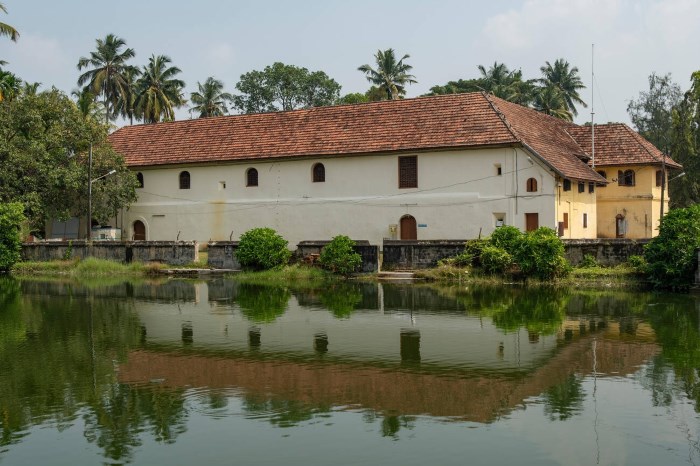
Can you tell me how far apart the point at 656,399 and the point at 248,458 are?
207 inches

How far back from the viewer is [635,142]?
36.4 metres

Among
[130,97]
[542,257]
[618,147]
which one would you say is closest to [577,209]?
[618,147]

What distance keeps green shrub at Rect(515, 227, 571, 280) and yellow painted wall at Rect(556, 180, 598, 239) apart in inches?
227

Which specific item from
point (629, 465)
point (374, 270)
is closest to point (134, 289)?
point (374, 270)

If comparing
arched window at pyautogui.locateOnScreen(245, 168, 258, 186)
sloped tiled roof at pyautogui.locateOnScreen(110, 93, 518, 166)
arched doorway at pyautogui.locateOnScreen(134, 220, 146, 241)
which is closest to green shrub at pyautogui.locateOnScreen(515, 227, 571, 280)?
sloped tiled roof at pyautogui.locateOnScreen(110, 93, 518, 166)

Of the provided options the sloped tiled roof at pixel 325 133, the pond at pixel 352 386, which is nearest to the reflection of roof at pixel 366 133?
the sloped tiled roof at pixel 325 133

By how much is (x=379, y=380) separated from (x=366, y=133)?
24328 millimetres

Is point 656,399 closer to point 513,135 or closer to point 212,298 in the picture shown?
point 212,298

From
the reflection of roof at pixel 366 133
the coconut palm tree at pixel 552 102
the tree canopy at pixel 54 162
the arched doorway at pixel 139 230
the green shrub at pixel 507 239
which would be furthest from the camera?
the coconut palm tree at pixel 552 102

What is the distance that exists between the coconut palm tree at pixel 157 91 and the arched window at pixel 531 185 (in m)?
31.4

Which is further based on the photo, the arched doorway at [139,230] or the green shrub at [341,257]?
the arched doorway at [139,230]

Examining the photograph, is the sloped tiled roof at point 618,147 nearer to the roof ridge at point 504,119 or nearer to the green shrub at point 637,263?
the roof ridge at point 504,119

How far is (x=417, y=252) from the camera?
Answer: 28.7m

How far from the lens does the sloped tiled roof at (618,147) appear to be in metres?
35.8
